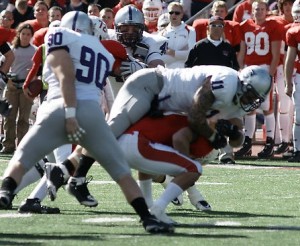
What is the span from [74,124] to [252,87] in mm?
1237

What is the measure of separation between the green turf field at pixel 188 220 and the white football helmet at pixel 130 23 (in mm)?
1261

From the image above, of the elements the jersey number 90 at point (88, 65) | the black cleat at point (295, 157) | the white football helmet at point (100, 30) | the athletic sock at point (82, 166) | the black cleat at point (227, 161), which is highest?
the jersey number 90 at point (88, 65)

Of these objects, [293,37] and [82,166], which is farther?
[293,37]

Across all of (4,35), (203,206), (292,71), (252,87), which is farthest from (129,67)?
(4,35)

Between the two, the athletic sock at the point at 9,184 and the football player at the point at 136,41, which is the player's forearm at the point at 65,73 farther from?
the football player at the point at 136,41

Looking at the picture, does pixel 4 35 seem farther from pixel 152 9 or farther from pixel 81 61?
pixel 81 61

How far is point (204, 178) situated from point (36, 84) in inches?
124

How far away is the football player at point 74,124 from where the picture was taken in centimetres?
688

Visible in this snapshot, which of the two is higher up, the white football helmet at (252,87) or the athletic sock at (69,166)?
the white football helmet at (252,87)

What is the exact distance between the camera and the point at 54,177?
7.77 metres

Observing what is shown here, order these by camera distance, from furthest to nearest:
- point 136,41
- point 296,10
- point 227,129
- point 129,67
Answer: point 296,10
point 136,41
point 129,67
point 227,129

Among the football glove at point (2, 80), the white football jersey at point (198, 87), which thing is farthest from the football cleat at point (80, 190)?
the football glove at point (2, 80)

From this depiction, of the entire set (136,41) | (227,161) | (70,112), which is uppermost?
(70,112)

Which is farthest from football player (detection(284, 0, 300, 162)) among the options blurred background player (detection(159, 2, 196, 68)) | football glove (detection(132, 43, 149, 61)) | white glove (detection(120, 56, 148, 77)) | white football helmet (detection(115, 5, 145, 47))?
white glove (detection(120, 56, 148, 77))
